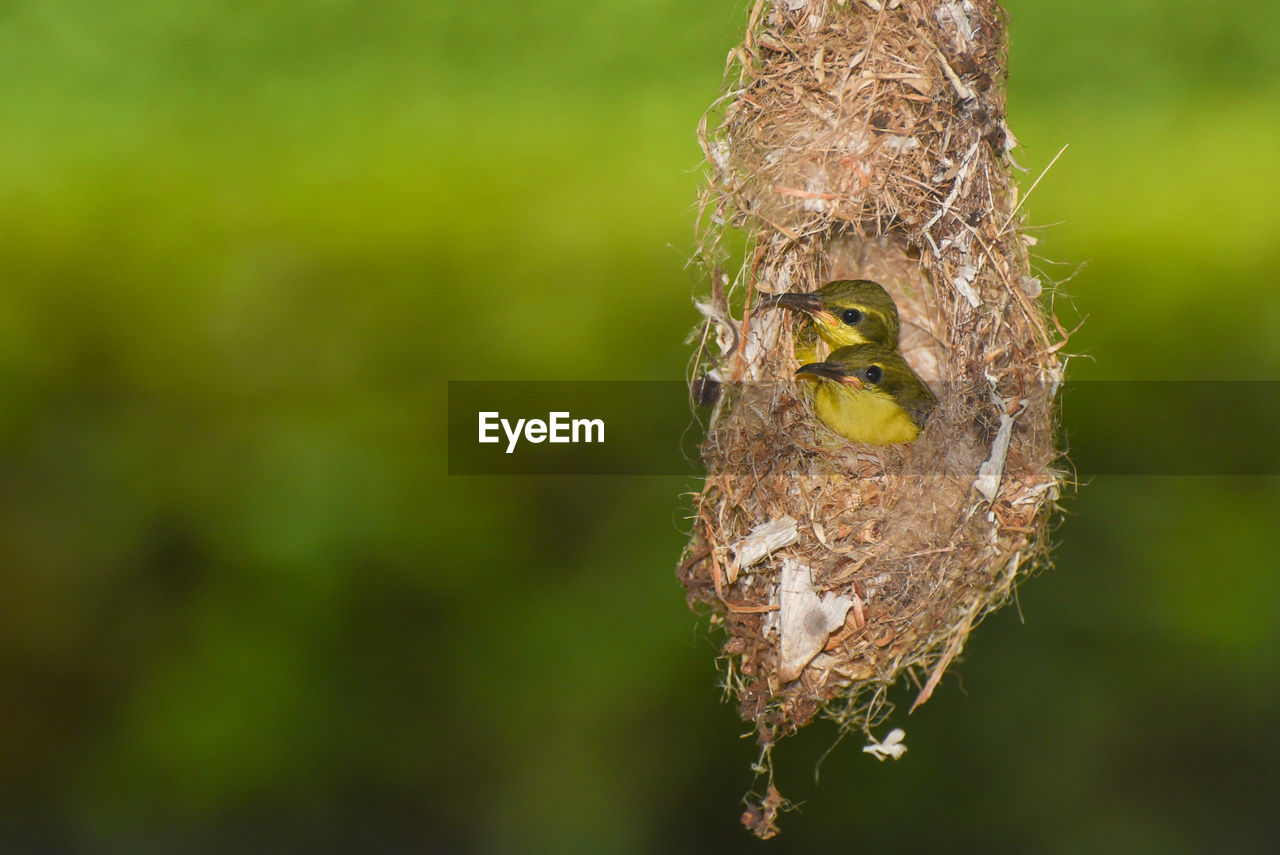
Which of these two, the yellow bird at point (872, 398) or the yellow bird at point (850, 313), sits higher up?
the yellow bird at point (850, 313)

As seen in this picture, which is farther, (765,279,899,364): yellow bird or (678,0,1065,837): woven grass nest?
(765,279,899,364): yellow bird

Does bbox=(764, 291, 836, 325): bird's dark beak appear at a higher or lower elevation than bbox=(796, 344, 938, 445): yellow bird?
higher

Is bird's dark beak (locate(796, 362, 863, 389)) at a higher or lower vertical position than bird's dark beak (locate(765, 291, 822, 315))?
lower

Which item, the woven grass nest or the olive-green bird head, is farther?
the olive-green bird head

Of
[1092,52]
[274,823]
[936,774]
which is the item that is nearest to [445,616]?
[274,823]

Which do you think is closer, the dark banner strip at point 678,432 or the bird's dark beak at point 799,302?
the bird's dark beak at point 799,302

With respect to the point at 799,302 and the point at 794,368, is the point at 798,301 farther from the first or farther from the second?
the point at 794,368

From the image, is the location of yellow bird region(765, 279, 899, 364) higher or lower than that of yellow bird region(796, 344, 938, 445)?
higher
